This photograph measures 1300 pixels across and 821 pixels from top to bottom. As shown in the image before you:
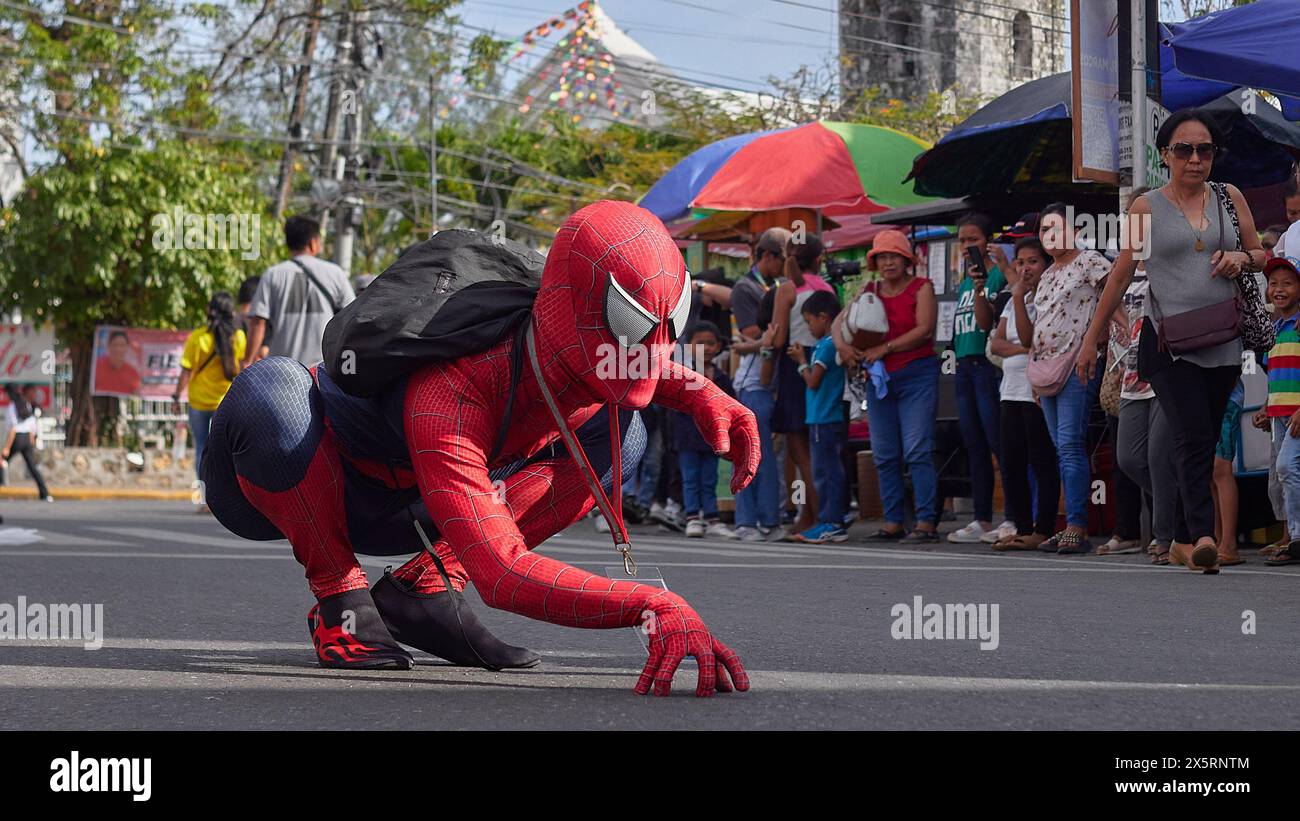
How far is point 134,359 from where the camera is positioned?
76.8 feet

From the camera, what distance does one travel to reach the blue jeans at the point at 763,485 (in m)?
11.5

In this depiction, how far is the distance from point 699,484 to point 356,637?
805 cm

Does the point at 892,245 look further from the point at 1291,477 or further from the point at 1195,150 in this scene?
the point at 1195,150

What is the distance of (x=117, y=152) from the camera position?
76.0ft

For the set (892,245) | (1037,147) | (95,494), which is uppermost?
(1037,147)

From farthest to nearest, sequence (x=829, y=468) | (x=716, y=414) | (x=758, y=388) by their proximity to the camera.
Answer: (x=758, y=388), (x=829, y=468), (x=716, y=414)

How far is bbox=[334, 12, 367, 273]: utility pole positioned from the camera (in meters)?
26.1

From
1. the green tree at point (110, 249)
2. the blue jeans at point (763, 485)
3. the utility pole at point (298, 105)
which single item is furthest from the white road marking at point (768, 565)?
the utility pole at point (298, 105)

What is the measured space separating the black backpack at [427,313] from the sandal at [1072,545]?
5.89m

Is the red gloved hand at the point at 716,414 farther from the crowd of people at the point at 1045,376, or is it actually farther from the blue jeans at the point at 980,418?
the blue jeans at the point at 980,418

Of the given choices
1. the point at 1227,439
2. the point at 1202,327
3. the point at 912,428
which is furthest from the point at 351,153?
the point at 1202,327
